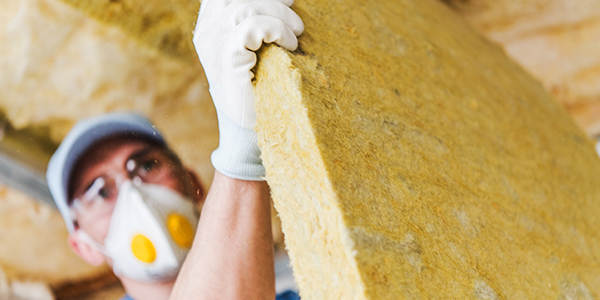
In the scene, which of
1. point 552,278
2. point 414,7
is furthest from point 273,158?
point 414,7

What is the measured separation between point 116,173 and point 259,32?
1.17 feet

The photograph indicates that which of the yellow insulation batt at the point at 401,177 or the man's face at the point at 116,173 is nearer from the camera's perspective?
the yellow insulation batt at the point at 401,177

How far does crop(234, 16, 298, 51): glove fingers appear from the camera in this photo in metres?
0.61

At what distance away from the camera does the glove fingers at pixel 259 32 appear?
61 cm

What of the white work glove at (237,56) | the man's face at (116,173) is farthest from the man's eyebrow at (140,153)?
the white work glove at (237,56)

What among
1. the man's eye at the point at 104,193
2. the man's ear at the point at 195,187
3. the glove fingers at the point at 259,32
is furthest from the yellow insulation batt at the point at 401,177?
the man's eye at the point at 104,193

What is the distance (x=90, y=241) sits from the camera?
2.35ft

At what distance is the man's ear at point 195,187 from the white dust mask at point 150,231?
2 centimetres

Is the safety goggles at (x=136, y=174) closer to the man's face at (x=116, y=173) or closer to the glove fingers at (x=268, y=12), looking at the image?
the man's face at (x=116, y=173)

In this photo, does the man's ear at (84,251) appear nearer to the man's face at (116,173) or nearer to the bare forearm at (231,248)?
the man's face at (116,173)

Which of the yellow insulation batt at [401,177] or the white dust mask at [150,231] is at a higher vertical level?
the yellow insulation batt at [401,177]

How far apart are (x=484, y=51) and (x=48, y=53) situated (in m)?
1.80

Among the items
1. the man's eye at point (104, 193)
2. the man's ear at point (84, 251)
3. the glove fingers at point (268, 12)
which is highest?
the glove fingers at point (268, 12)

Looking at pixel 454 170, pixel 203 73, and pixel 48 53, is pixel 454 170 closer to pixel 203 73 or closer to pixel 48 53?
pixel 203 73
